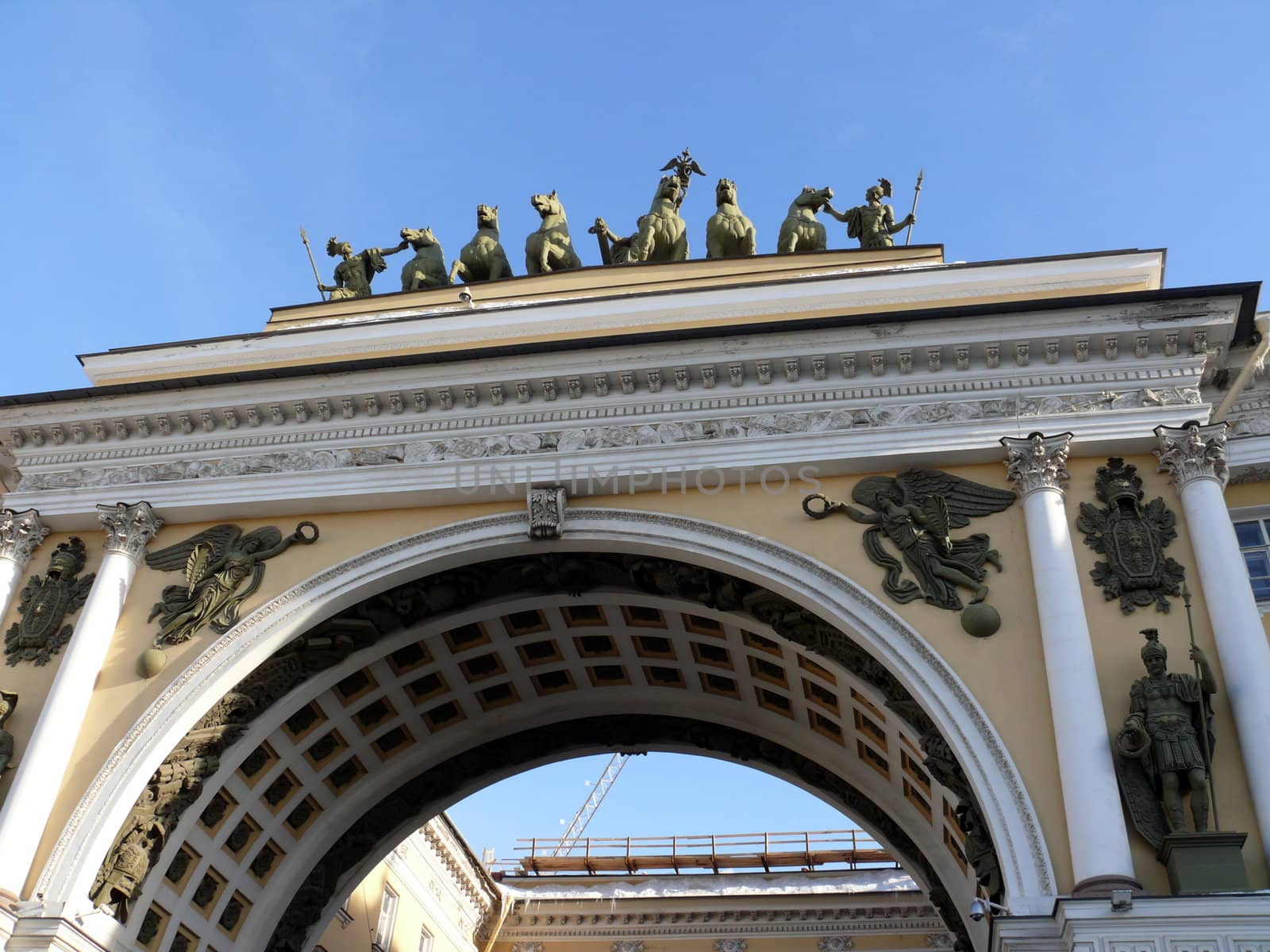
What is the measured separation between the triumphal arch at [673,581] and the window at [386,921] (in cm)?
643

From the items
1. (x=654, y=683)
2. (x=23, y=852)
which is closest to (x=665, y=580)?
(x=654, y=683)

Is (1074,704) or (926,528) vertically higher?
(926,528)

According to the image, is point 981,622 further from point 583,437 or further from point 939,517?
Result: point 583,437

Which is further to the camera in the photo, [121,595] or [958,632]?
[121,595]

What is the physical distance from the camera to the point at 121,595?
58.1 feet

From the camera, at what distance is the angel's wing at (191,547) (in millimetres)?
18094

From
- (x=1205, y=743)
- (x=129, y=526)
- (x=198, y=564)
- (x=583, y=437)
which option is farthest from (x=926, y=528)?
(x=129, y=526)

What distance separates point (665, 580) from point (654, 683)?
3763 mm

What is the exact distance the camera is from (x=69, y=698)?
16672mm

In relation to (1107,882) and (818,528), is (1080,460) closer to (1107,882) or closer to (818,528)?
(818,528)

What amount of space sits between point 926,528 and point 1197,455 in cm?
330

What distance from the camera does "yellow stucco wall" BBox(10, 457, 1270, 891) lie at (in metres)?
13.7

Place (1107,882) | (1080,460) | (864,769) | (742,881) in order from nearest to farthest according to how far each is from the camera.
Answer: (1107,882)
(1080,460)
(864,769)
(742,881)

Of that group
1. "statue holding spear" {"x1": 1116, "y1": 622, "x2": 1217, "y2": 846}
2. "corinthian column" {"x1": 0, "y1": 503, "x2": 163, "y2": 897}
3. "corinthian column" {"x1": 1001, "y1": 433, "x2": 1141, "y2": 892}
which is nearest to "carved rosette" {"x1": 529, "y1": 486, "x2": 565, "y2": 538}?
"corinthian column" {"x1": 0, "y1": 503, "x2": 163, "y2": 897}
